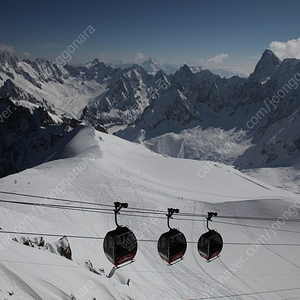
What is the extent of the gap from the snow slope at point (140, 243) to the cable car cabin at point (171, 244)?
4.13m

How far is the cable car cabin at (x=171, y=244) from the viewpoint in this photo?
41.0 ft

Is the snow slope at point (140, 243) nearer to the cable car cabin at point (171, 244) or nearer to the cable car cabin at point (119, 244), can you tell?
the cable car cabin at point (119, 244)

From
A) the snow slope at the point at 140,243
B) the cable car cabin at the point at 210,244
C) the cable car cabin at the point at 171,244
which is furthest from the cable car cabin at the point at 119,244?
the cable car cabin at the point at 210,244

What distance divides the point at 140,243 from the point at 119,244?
55.3ft

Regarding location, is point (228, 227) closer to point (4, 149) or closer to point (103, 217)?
point (103, 217)

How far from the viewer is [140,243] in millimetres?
27453

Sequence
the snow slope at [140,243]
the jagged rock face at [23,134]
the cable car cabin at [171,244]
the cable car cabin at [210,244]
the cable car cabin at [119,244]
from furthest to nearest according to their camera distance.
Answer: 1. the jagged rock face at [23,134]
2. the cable car cabin at [210,244]
3. the snow slope at [140,243]
4. the cable car cabin at [171,244]
5. the cable car cabin at [119,244]

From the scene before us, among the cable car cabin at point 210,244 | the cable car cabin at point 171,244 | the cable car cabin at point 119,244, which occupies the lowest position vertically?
the cable car cabin at point 119,244

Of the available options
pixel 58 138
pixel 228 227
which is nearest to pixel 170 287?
pixel 228 227

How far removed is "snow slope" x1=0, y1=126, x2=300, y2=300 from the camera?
13562 millimetres

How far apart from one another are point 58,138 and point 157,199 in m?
64.9

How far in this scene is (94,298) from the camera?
13.2m

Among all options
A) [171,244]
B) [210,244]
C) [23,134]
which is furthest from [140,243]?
[23,134]

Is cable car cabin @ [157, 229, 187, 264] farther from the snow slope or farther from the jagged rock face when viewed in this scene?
the jagged rock face
